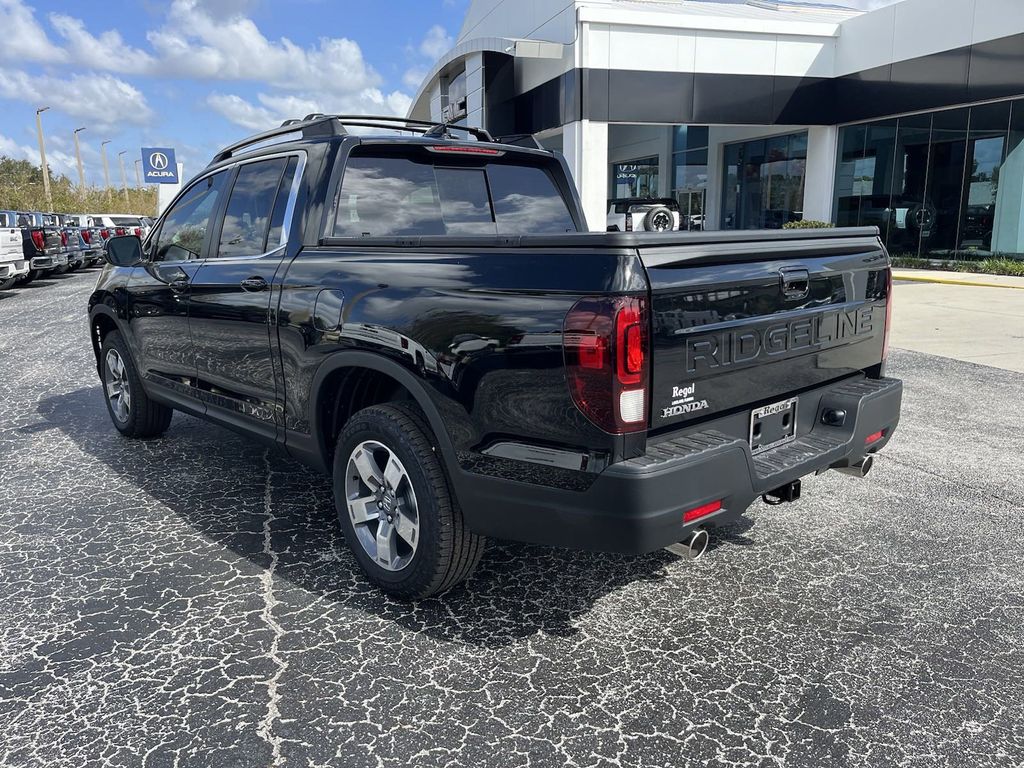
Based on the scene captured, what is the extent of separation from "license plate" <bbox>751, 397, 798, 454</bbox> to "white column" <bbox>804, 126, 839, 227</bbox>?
24010 millimetres

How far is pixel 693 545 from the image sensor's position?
2.75 m

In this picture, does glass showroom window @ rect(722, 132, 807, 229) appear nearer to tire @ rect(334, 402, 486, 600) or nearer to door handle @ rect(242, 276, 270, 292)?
door handle @ rect(242, 276, 270, 292)

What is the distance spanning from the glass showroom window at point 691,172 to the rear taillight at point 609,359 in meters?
29.3

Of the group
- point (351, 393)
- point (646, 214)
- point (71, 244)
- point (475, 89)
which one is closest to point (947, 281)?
point (646, 214)

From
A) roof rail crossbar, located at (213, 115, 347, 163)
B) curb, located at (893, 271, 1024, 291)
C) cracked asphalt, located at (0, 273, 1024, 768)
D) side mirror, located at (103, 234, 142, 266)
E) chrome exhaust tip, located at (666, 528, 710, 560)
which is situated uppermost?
roof rail crossbar, located at (213, 115, 347, 163)

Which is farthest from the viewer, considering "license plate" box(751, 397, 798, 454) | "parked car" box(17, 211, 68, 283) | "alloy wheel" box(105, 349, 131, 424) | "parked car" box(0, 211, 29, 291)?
"parked car" box(17, 211, 68, 283)

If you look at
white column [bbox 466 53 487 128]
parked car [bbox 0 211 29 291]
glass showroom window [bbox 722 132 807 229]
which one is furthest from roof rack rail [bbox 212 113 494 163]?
white column [bbox 466 53 487 128]

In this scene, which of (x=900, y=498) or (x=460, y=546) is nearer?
(x=460, y=546)

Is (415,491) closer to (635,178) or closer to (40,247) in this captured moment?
(40,247)

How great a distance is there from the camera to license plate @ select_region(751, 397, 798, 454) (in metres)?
3.07

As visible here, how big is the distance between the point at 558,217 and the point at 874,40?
74.1 ft

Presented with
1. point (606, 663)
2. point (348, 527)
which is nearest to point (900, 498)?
point (606, 663)

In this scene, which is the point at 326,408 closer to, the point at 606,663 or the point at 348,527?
the point at 348,527

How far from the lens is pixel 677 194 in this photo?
106 ft
